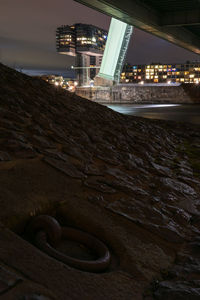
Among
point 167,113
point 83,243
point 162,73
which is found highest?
point 162,73

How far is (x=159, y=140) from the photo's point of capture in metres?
7.75

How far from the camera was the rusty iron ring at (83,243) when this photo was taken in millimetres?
2211

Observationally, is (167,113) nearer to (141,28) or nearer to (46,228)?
(141,28)

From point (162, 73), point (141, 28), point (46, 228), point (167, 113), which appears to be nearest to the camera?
point (46, 228)

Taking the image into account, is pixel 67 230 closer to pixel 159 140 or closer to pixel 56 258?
pixel 56 258

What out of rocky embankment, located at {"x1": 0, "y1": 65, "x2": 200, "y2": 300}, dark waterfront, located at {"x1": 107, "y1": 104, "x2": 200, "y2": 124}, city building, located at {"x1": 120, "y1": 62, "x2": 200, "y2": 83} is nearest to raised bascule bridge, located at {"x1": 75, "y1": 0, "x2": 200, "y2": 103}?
dark waterfront, located at {"x1": 107, "y1": 104, "x2": 200, "y2": 124}

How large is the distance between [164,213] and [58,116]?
3.76m

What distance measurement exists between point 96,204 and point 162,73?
174 m

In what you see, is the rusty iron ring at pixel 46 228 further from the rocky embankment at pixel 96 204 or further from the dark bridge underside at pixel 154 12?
the dark bridge underside at pixel 154 12

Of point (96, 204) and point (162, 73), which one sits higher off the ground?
point (162, 73)

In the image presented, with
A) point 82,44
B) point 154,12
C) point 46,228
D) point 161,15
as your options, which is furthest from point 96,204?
point 82,44

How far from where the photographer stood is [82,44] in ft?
351

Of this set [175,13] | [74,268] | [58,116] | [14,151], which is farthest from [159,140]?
[175,13]

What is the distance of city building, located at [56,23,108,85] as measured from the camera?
9750 cm
